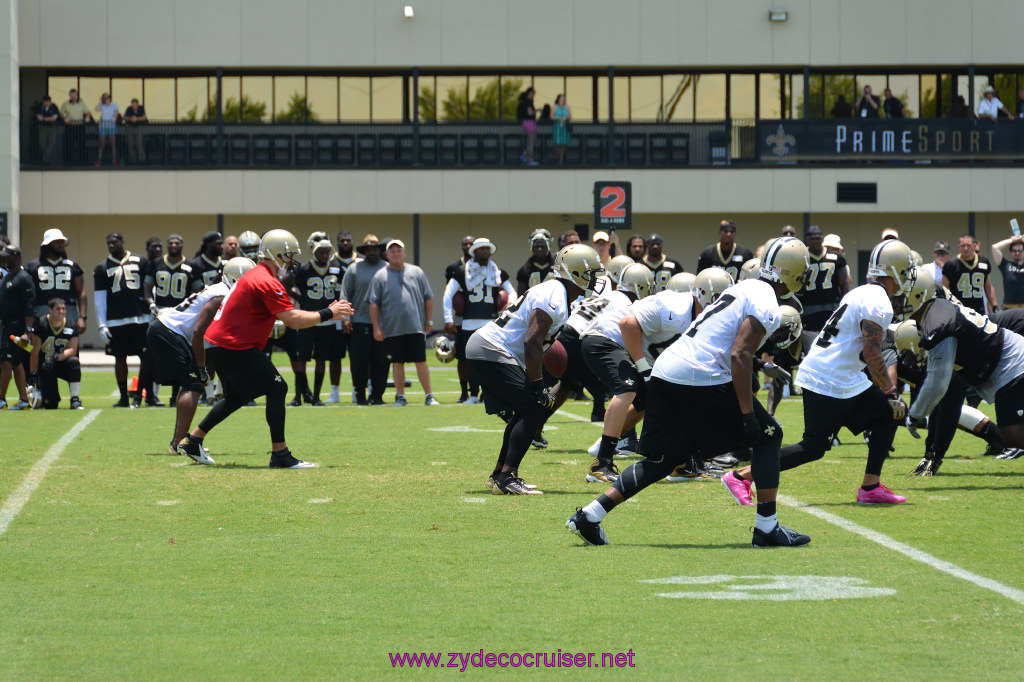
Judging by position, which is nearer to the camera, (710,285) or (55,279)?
(710,285)

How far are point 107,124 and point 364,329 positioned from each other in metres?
19.0

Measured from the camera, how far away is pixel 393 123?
35.3 meters

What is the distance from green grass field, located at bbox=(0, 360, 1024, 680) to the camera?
5.08 metres

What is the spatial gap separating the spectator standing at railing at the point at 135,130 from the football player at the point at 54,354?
1798cm

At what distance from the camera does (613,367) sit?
10703 millimetres

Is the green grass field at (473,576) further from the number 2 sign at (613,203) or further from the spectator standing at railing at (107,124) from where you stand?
the spectator standing at railing at (107,124)

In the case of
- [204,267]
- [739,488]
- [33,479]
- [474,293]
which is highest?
[204,267]

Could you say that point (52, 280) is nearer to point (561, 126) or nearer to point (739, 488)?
point (739, 488)

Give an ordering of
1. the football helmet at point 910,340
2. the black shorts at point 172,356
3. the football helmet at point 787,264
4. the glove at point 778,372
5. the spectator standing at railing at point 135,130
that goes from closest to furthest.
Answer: the football helmet at point 787,264
the glove at point 778,372
the football helmet at point 910,340
the black shorts at point 172,356
the spectator standing at railing at point 135,130

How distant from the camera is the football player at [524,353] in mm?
9375

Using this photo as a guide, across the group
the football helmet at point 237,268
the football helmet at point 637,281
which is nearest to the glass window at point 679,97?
the football helmet at point 237,268

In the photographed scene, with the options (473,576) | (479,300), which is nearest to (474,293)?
(479,300)

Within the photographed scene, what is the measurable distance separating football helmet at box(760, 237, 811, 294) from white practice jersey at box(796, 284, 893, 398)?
3.80 feet

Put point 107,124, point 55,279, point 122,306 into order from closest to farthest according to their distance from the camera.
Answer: point 55,279 → point 122,306 → point 107,124
